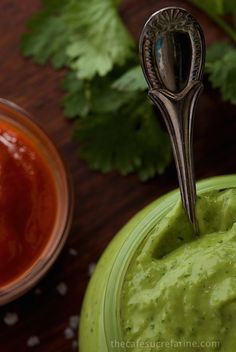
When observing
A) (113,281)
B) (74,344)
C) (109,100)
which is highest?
(109,100)

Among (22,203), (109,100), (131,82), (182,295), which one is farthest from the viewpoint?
(109,100)

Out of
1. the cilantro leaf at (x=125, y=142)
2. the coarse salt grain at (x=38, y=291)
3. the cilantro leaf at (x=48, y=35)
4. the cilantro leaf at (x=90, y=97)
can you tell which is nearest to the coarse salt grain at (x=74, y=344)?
the coarse salt grain at (x=38, y=291)

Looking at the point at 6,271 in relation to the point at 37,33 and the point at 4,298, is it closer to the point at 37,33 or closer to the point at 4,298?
the point at 4,298

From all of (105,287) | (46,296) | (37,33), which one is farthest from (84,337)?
(37,33)

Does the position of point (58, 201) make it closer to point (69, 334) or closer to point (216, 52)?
point (69, 334)

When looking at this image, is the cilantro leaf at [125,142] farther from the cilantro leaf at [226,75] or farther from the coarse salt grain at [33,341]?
the coarse salt grain at [33,341]

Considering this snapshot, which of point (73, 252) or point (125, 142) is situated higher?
point (125, 142)

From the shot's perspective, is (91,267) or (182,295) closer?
(182,295)

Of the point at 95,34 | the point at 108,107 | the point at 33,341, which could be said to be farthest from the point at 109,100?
the point at 33,341
